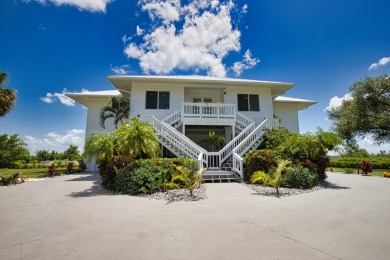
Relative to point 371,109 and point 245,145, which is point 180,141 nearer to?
point 245,145

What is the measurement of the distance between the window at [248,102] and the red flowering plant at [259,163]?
7.51m

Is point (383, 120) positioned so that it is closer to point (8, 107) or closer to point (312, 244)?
point (312, 244)

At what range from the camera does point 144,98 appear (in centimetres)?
1630

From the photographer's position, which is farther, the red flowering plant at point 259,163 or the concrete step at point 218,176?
the concrete step at point 218,176

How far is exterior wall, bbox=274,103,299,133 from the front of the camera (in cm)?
2041

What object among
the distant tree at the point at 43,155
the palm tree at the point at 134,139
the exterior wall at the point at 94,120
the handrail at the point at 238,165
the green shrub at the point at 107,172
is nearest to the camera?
the palm tree at the point at 134,139

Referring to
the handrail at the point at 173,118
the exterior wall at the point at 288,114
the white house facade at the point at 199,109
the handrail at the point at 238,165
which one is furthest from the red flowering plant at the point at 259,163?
the exterior wall at the point at 288,114

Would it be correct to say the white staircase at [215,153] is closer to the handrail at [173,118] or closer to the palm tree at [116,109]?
the handrail at [173,118]

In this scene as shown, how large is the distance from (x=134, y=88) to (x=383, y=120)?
25537 millimetres

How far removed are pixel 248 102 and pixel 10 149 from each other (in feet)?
92.2

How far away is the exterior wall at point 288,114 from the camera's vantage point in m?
20.4

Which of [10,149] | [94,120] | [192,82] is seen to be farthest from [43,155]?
[192,82]

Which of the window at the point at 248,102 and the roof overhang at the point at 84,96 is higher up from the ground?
the roof overhang at the point at 84,96

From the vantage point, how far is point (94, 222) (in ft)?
15.3
